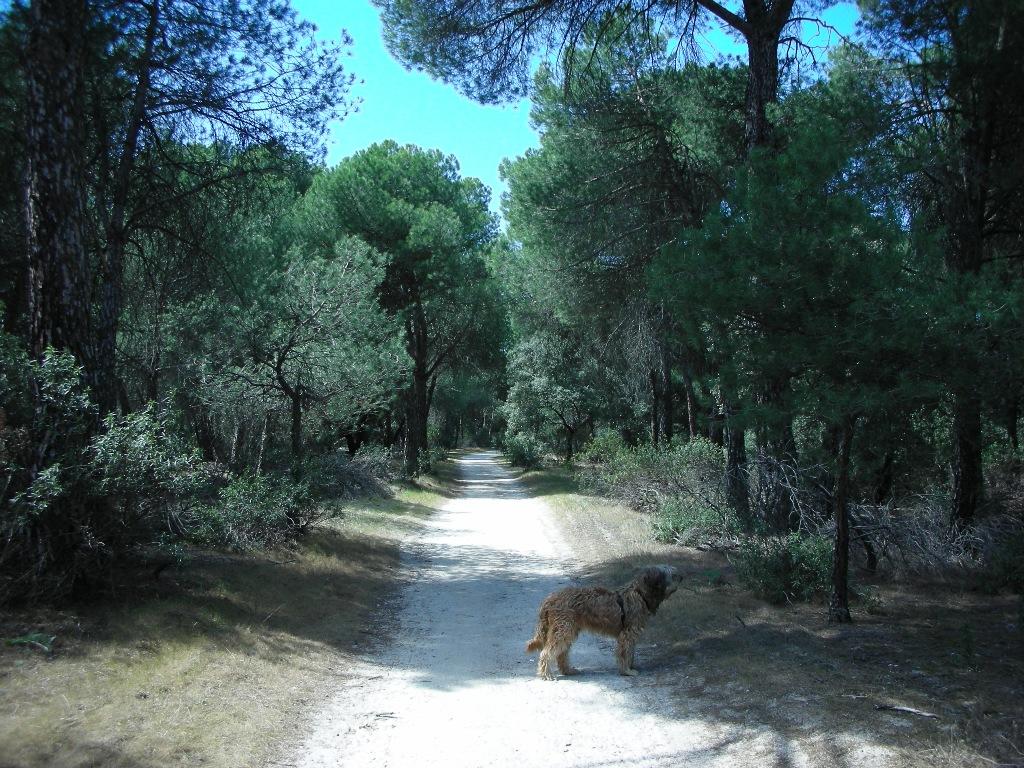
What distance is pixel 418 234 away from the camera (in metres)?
23.6

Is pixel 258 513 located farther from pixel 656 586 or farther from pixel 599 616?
pixel 656 586

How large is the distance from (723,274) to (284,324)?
8873 millimetres

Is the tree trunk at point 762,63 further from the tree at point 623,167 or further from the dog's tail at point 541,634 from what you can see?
the dog's tail at point 541,634

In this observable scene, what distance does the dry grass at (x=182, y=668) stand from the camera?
4137 mm

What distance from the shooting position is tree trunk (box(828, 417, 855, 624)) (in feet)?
21.0

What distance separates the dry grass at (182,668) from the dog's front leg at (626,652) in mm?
2430

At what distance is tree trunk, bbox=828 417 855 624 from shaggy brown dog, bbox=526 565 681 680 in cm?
187

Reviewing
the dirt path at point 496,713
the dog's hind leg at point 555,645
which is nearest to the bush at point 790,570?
the dirt path at point 496,713

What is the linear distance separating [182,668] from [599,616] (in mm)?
3365

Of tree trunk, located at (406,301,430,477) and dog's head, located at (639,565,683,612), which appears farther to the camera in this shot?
tree trunk, located at (406,301,430,477)

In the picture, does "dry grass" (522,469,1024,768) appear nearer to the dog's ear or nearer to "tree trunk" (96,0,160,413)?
the dog's ear

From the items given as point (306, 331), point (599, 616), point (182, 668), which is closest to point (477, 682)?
point (599, 616)

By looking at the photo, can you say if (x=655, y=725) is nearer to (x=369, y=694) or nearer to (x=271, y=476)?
(x=369, y=694)

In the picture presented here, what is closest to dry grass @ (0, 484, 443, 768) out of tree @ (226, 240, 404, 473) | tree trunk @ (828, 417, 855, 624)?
tree trunk @ (828, 417, 855, 624)
